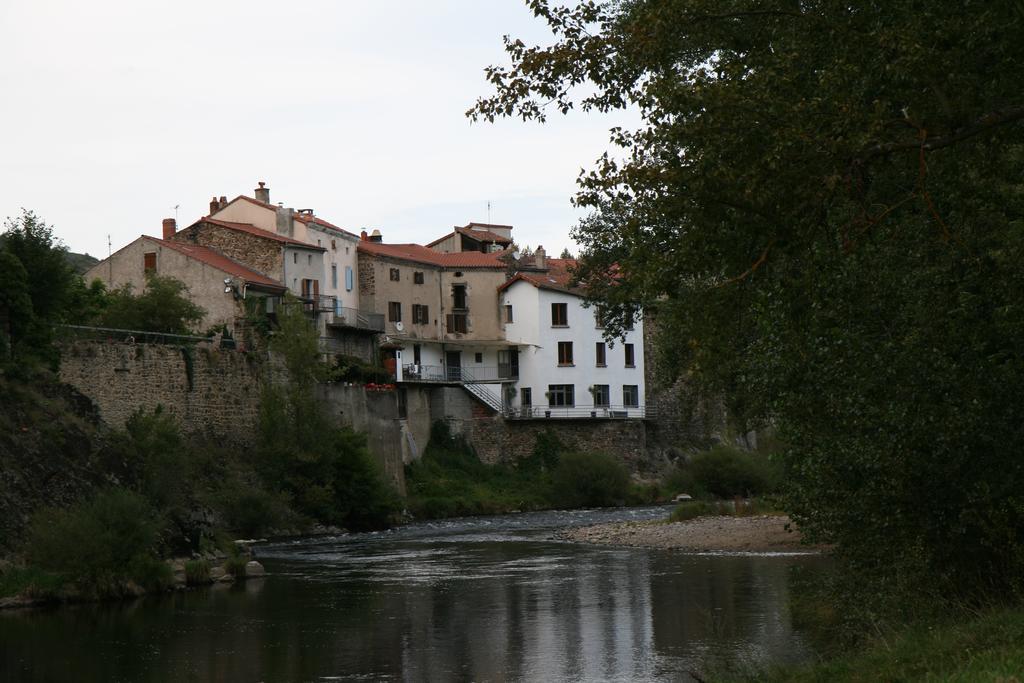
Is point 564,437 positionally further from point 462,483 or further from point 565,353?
point 462,483

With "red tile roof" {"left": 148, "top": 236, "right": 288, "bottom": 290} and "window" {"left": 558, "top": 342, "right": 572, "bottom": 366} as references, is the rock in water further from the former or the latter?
"window" {"left": 558, "top": 342, "right": 572, "bottom": 366}

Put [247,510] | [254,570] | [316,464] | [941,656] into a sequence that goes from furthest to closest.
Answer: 1. [316,464]
2. [247,510]
3. [254,570]
4. [941,656]

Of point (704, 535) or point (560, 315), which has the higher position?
point (560, 315)

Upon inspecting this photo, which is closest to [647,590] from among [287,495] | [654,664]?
[654,664]

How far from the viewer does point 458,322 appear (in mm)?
71312

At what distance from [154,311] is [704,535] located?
22.0 m

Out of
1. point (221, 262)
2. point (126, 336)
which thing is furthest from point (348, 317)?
point (126, 336)

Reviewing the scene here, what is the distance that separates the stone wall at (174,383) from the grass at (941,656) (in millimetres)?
30255

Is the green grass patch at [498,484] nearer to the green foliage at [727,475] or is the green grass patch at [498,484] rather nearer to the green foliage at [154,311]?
the green foliage at [727,475]

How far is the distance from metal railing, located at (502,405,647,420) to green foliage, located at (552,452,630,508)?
900 cm

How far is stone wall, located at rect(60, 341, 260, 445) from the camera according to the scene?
40.7 metres

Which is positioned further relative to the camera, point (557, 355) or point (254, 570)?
point (557, 355)

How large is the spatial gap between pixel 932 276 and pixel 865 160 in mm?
1328

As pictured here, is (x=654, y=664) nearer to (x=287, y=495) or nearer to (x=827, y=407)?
(x=827, y=407)
